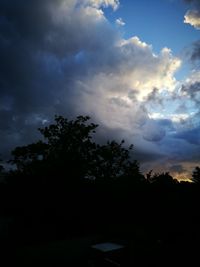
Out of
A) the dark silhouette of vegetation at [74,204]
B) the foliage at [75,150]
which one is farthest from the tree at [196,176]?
the foliage at [75,150]

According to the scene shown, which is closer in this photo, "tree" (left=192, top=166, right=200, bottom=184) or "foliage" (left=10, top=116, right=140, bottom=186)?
"tree" (left=192, top=166, right=200, bottom=184)

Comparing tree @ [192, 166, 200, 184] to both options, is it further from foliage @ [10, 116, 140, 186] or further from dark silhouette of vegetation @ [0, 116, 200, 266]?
foliage @ [10, 116, 140, 186]

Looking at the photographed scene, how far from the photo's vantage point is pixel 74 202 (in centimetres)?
2398

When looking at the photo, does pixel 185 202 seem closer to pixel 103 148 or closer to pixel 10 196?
pixel 10 196

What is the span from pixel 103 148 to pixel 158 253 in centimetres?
3003

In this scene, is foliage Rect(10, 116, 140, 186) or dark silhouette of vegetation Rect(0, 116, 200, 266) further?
foliage Rect(10, 116, 140, 186)

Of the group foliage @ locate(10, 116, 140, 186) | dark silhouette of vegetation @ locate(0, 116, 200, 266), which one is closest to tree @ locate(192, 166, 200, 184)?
dark silhouette of vegetation @ locate(0, 116, 200, 266)

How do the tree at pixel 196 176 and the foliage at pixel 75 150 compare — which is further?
the foliage at pixel 75 150

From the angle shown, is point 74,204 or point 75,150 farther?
point 75,150

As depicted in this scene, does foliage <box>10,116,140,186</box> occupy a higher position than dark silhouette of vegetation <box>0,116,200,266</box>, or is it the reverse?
foliage <box>10,116,140,186</box>

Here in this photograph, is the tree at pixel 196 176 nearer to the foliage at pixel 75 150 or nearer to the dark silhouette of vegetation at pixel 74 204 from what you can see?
the dark silhouette of vegetation at pixel 74 204

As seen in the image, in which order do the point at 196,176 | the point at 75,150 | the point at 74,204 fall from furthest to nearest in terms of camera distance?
the point at 75,150 < the point at 74,204 < the point at 196,176

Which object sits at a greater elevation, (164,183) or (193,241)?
(164,183)

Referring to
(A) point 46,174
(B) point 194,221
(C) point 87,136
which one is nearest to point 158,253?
(B) point 194,221
